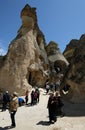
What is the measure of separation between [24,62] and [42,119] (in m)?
11.9

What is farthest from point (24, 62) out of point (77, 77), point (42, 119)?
point (42, 119)

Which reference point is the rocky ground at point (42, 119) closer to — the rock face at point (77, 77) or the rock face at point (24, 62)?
the rock face at point (77, 77)

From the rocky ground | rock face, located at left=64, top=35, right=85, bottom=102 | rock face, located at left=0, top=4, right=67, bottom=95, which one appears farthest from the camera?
rock face, located at left=0, top=4, right=67, bottom=95

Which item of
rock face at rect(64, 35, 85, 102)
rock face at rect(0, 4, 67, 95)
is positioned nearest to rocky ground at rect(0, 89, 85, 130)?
rock face at rect(64, 35, 85, 102)

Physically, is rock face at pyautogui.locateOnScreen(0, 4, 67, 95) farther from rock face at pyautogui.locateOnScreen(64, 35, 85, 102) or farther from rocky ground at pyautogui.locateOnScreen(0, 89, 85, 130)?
rocky ground at pyautogui.locateOnScreen(0, 89, 85, 130)

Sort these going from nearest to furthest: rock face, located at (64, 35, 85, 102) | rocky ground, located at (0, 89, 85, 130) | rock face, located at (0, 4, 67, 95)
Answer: rocky ground, located at (0, 89, 85, 130) → rock face, located at (64, 35, 85, 102) → rock face, located at (0, 4, 67, 95)

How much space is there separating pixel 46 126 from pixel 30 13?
21065mm

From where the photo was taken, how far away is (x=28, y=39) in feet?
83.7

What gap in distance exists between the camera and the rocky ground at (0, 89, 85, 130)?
33.6ft

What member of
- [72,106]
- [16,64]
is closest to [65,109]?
[72,106]

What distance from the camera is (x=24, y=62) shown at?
2311cm

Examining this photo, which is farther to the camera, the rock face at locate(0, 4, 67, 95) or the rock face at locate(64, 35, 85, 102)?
the rock face at locate(0, 4, 67, 95)

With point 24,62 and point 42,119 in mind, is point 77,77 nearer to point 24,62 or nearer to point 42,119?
point 42,119

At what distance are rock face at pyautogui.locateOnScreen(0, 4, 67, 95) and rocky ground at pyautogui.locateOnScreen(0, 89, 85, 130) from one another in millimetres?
5999
